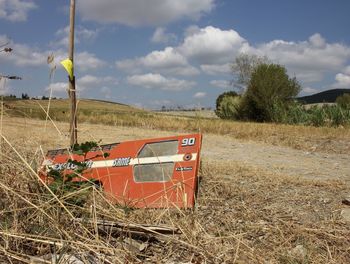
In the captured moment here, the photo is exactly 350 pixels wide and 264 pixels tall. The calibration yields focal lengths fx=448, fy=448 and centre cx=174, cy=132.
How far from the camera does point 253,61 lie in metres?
50.0

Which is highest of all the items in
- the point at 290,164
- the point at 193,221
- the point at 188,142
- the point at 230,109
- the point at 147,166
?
the point at 230,109

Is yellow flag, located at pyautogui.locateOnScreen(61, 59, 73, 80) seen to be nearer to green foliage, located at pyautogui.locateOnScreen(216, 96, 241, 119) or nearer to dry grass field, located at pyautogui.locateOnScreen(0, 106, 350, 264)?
dry grass field, located at pyautogui.locateOnScreen(0, 106, 350, 264)

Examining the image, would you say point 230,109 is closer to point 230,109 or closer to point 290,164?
point 230,109

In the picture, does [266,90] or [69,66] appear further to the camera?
[266,90]

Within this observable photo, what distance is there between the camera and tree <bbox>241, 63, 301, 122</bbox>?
36688 millimetres

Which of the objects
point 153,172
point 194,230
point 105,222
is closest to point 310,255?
point 194,230

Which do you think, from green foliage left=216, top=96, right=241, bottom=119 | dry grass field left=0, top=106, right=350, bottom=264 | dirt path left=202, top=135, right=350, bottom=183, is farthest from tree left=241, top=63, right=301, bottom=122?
dry grass field left=0, top=106, right=350, bottom=264

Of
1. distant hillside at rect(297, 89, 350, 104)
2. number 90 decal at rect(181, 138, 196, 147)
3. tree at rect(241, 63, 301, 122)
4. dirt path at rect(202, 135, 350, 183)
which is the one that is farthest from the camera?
tree at rect(241, 63, 301, 122)

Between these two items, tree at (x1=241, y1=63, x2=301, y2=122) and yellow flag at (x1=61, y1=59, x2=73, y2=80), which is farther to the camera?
tree at (x1=241, y1=63, x2=301, y2=122)

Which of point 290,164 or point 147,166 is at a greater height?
point 147,166

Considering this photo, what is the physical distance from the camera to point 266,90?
122 ft

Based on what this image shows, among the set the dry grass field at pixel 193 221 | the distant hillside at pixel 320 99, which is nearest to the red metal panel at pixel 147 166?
the dry grass field at pixel 193 221

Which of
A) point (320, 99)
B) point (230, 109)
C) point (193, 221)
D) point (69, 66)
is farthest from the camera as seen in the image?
point (230, 109)

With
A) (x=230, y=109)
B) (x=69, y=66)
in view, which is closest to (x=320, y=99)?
(x=230, y=109)
